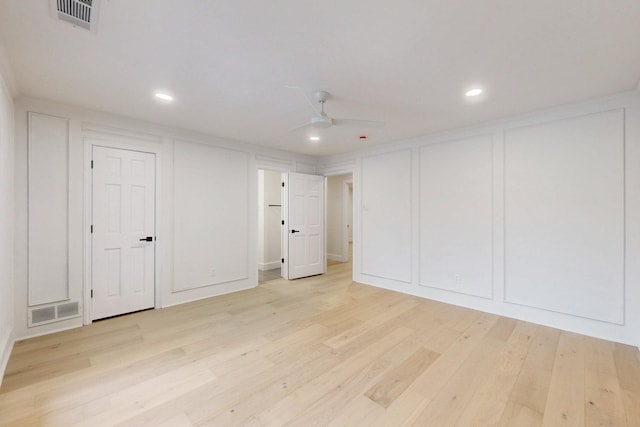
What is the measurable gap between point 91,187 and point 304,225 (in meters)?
3.31

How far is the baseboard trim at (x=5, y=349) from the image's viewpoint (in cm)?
→ 218

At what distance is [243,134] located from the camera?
13.6ft

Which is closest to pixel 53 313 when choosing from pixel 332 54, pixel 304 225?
pixel 304 225

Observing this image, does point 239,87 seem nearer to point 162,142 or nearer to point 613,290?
point 162,142

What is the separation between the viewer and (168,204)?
3809 millimetres

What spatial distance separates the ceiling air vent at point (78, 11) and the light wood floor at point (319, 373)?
2.50 m

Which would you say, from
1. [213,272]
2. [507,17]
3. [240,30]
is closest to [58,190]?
[213,272]

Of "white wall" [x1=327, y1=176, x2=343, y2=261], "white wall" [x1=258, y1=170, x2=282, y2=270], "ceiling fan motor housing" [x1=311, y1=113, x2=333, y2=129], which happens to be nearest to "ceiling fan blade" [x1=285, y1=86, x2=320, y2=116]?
"ceiling fan motor housing" [x1=311, y1=113, x2=333, y2=129]

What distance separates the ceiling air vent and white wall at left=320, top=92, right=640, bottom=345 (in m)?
3.89

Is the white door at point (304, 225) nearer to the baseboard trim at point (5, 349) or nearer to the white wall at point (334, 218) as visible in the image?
the white wall at point (334, 218)

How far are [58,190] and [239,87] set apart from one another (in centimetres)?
238

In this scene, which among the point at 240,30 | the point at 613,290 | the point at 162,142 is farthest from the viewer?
the point at 162,142

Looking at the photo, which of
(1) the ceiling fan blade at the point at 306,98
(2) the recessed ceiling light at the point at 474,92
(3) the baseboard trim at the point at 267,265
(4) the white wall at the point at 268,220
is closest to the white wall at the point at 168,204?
(4) the white wall at the point at 268,220

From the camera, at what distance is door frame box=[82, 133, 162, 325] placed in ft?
10.4
